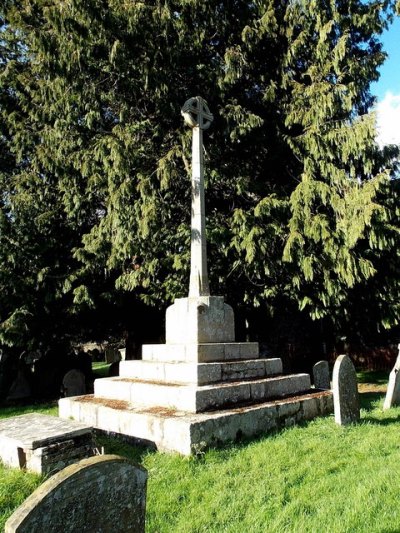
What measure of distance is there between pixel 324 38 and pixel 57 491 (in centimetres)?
1066

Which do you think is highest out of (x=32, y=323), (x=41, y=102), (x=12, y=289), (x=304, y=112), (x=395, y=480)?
(x=41, y=102)

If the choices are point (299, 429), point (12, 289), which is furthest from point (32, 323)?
point (299, 429)

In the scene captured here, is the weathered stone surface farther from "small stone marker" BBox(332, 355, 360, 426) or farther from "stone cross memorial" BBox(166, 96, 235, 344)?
"small stone marker" BBox(332, 355, 360, 426)

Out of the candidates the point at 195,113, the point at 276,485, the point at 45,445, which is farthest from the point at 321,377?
the point at 45,445

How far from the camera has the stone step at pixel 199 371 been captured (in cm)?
598

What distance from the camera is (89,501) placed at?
2094mm

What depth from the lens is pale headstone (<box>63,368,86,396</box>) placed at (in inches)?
385

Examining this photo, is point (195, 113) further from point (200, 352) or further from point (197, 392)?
point (197, 392)

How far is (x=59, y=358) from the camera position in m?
14.8

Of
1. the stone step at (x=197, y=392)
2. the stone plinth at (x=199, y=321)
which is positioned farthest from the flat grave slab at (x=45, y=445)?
the stone plinth at (x=199, y=321)

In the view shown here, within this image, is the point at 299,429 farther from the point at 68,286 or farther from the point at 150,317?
the point at 150,317

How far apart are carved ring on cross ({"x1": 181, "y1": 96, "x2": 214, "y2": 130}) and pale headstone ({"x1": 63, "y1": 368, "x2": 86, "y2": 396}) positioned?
6.15 meters

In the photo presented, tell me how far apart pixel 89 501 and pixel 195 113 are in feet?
22.1

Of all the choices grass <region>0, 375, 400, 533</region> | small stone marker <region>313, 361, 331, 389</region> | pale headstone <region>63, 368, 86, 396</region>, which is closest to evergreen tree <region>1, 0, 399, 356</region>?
small stone marker <region>313, 361, 331, 389</region>
